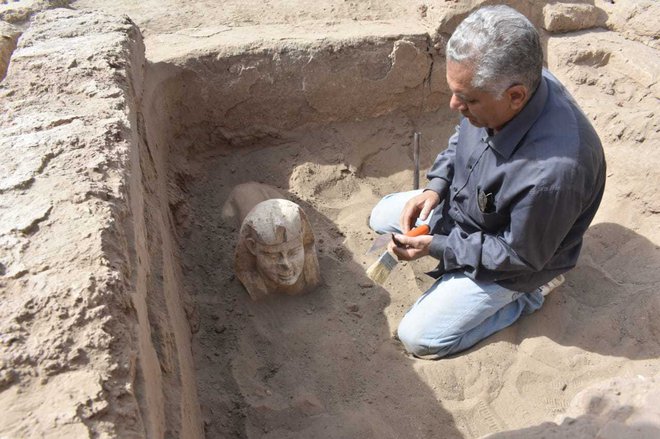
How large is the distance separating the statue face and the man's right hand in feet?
2.00

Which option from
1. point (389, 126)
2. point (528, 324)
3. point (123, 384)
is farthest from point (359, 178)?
point (123, 384)

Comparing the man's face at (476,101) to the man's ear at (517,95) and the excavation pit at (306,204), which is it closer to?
the man's ear at (517,95)

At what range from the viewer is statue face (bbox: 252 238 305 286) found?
331cm

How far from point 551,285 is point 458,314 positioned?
57cm

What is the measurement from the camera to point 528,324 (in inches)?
125

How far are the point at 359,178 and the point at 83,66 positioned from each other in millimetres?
2088

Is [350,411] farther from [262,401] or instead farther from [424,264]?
[424,264]

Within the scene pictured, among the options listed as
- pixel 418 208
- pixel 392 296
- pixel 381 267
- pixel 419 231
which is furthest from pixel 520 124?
pixel 392 296

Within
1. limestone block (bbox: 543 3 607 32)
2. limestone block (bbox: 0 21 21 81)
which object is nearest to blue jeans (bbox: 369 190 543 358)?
limestone block (bbox: 543 3 607 32)

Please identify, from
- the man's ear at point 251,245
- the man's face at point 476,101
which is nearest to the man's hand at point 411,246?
the man's face at point 476,101

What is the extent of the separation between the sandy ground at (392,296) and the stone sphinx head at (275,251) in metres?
0.12

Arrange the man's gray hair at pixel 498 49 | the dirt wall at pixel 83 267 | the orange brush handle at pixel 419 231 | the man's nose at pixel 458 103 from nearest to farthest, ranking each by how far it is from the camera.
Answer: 1. the dirt wall at pixel 83 267
2. the man's gray hair at pixel 498 49
3. the man's nose at pixel 458 103
4. the orange brush handle at pixel 419 231

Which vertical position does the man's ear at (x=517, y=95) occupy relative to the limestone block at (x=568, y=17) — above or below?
above

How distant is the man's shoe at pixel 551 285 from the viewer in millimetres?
3205
